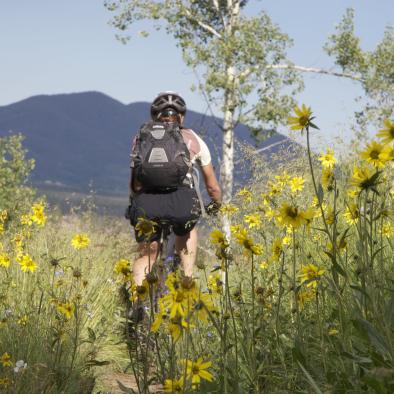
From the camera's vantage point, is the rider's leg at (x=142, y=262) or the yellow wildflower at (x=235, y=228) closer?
the yellow wildflower at (x=235, y=228)

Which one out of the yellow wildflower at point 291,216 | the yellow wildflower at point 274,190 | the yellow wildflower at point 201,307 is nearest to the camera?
the yellow wildflower at point 201,307

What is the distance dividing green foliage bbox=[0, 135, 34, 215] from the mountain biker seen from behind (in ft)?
24.4

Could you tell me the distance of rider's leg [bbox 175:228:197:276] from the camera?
16.6ft

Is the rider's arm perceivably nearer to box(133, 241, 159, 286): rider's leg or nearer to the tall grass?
the tall grass

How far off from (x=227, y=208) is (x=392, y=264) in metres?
1.07

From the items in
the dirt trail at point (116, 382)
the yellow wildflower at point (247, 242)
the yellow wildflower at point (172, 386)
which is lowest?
the yellow wildflower at point (172, 386)

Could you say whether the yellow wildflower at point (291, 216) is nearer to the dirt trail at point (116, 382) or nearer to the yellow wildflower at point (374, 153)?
the yellow wildflower at point (374, 153)

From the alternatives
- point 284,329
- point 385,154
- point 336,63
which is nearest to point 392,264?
point 284,329

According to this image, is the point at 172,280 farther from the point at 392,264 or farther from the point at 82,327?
the point at 82,327

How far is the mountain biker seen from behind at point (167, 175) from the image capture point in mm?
4828

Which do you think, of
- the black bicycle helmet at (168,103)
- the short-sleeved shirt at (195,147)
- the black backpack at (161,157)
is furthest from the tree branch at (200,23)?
the black backpack at (161,157)

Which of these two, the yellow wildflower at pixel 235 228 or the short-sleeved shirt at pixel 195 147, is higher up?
the short-sleeved shirt at pixel 195 147

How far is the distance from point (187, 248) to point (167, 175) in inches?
23.6

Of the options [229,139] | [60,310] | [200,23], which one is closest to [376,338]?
[60,310]
